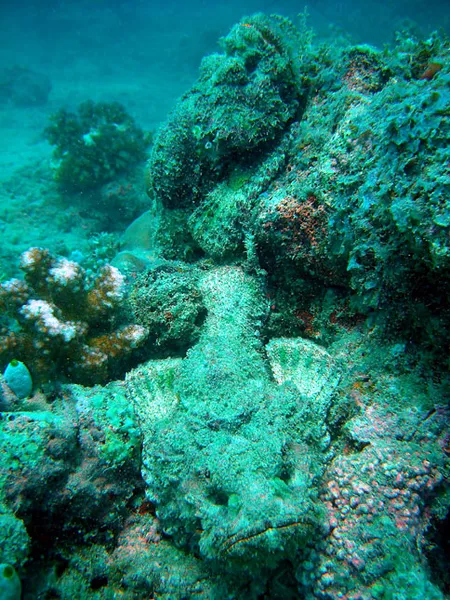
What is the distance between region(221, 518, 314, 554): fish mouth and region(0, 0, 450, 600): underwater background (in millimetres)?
13

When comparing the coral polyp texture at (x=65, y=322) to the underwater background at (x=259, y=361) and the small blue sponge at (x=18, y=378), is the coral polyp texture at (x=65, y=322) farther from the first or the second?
the small blue sponge at (x=18, y=378)

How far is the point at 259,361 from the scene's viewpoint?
2.90 meters

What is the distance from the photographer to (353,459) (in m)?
2.25

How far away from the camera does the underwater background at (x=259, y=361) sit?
1.94m

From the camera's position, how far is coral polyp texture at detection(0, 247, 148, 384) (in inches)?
116

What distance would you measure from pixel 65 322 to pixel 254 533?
96.0 inches

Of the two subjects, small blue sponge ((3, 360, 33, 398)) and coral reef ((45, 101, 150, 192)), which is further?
coral reef ((45, 101, 150, 192))

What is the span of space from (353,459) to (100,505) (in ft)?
5.98

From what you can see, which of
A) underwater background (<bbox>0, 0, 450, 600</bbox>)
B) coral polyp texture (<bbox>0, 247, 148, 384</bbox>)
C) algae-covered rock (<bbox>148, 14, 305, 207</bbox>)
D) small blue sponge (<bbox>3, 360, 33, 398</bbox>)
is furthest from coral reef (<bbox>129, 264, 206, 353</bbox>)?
algae-covered rock (<bbox>148, 14, 305, 207</bbox>)

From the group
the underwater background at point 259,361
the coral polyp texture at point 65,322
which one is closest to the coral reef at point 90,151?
the underwater background at point 259,361

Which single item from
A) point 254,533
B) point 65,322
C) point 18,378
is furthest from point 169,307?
point 254,533

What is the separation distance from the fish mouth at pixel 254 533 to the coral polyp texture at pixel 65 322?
2.01 meters

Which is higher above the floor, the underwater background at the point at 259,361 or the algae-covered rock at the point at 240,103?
the algae-covered rock at the point at 240,103

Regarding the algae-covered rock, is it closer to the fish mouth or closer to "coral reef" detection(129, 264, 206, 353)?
"coral reef" detection(129, 264, 206, 353)
